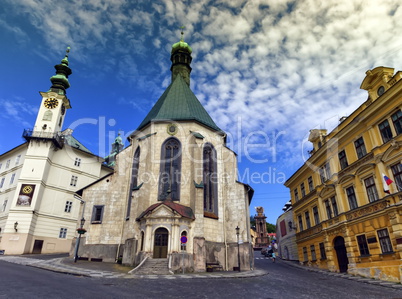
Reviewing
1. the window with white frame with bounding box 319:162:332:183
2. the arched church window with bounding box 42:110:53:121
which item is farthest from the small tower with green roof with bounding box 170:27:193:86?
the window with white frame with bounding box 319:162:332:183

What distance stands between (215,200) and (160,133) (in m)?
8.30

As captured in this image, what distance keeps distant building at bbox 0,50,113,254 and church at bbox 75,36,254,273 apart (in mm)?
8727

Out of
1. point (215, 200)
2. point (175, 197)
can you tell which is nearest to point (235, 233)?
point (215, 200)

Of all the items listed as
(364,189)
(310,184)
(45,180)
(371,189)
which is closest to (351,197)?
(364,189)

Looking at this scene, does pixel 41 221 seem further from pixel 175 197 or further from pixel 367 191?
pixel 367 191

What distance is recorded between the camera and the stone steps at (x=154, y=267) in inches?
651

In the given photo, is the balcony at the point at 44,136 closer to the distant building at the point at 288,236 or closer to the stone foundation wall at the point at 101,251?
the stone foundation wall at the point at 101,251

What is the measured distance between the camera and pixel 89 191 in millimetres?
24891

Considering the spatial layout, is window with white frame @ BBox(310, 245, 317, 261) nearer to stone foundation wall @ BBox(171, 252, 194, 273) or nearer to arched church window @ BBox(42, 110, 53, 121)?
stone foundation wall @ BBox(171, 252, 194, 273)

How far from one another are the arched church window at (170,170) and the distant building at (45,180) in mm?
17485

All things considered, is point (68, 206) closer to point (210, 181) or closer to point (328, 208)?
point (210, 181)

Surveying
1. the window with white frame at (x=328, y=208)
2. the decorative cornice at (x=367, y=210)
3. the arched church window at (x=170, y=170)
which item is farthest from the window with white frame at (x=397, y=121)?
the arched church window at (x=170, y=170)

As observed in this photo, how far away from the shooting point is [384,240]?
1521 cm

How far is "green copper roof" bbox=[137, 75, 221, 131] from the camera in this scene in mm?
25906
